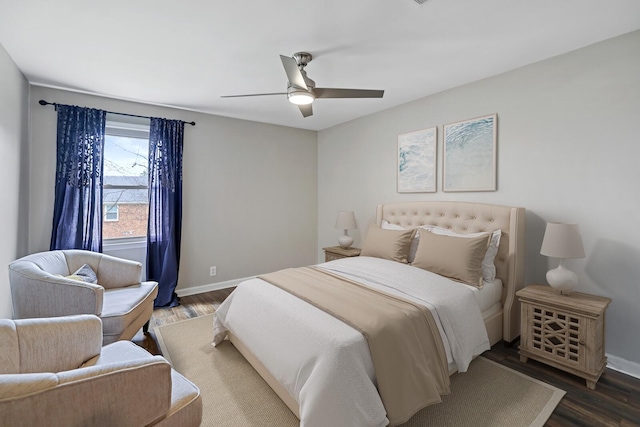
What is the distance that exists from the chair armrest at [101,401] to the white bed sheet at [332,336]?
71cm

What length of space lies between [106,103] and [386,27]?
3.32m

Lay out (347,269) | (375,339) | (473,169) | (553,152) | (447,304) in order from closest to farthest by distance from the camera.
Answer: (375,339)
(447,304)
(553,152)
(347,269)
(473,169)

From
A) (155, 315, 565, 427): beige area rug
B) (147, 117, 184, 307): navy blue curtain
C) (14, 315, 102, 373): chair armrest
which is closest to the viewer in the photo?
(14, 315, 102, 373): chair armrest

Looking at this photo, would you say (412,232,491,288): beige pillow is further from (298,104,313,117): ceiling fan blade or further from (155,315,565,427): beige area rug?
(298,104,313,117): ceiling fan blade

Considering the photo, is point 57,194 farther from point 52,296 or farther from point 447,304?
point 447,304

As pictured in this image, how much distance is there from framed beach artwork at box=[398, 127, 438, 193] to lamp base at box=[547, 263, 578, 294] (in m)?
1.50

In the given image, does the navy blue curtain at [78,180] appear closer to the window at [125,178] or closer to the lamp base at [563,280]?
the window at [125,178]

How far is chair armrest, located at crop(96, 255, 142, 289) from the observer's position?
2922 millimetres

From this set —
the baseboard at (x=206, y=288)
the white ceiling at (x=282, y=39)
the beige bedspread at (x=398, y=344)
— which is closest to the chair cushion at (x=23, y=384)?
the beige bedspread at (x=398, y=344)

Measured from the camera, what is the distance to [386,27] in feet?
7.09

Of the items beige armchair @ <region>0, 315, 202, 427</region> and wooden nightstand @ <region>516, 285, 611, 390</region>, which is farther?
wooden nightstand @ <region>516, 285, 611, 390</region>

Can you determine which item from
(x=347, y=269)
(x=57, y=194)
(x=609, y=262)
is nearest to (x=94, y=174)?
(x=57, y=194)

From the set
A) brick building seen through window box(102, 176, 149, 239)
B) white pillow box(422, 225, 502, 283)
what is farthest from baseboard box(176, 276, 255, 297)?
white pillow box(422, 225, 502, 283)

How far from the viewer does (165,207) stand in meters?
3.87
